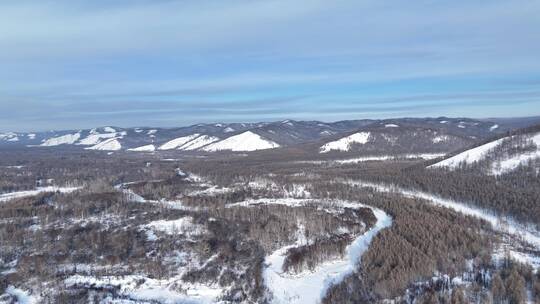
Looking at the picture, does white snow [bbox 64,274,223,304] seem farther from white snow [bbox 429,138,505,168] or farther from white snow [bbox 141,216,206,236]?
white snow [bbox 429,138,505,168]

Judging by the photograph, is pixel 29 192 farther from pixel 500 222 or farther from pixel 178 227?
pixel 500 222

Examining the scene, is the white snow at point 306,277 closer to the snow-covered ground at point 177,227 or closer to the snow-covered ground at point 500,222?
the snow-covered ground at point 177,227

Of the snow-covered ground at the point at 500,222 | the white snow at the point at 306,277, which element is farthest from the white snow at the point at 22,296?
the snow-covered ground at the point at 500,222

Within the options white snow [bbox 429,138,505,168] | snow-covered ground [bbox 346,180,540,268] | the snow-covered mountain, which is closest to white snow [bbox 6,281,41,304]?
snow-covered ground [bbox 346,180,540,268]

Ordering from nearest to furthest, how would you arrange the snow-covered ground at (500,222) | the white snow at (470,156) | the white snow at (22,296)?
the white snow at (22,296)
the snow-covered ground at (500,222)
the white snow at (470,156)

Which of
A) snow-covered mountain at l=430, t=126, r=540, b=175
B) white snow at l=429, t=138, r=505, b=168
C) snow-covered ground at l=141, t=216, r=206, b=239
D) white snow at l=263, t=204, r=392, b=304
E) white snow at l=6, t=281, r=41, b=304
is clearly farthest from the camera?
white snow at l=429, t=138, r=505, b=168

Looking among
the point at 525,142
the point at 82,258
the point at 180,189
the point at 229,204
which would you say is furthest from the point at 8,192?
the point at 525,142
